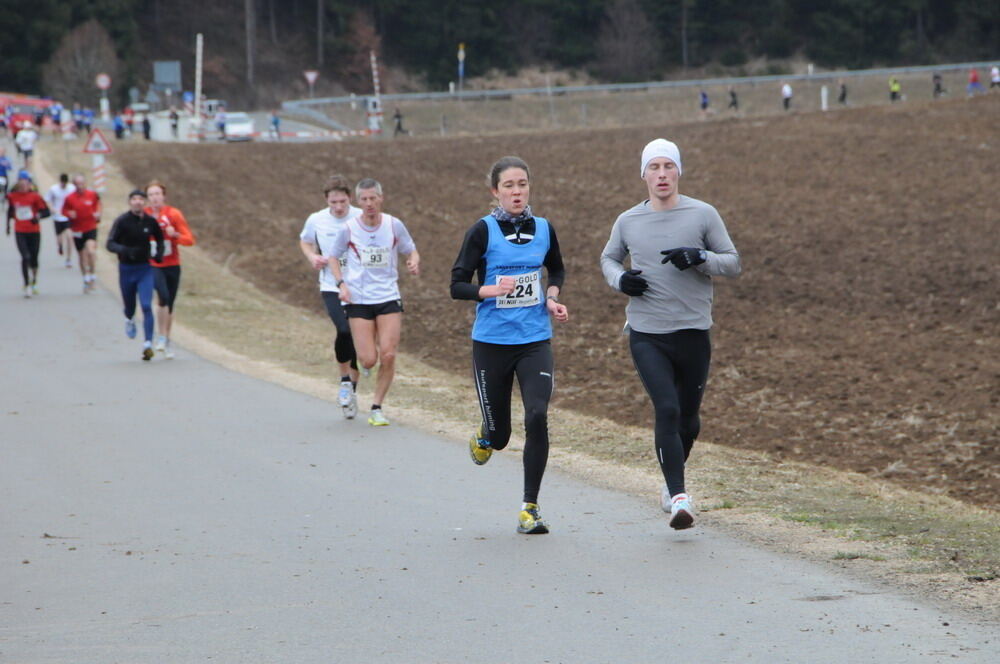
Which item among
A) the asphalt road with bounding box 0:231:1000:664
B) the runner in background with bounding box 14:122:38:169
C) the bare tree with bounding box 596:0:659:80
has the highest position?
the bare tree with bounding box 596:0:659:80

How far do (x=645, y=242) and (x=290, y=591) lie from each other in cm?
266

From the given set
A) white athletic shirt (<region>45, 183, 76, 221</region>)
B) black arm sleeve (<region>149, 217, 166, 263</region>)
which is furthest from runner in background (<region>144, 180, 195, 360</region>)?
white athletic shirt (<region>45, 183, 76, 221</region>)

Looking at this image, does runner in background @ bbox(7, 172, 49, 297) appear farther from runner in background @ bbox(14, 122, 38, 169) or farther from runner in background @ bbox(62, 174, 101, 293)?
runner in background @ bbox(14, 122, 38, 169)

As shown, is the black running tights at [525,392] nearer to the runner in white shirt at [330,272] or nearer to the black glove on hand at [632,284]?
the black glove on hand at [632,284]

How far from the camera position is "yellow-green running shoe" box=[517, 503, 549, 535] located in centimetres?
725

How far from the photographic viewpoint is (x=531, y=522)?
726cm

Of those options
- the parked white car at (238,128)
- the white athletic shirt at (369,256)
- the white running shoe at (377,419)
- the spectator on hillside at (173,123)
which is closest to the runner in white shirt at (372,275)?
the white athletic shirt at (369,256)

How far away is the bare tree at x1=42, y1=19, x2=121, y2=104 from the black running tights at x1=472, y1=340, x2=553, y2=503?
73575mm

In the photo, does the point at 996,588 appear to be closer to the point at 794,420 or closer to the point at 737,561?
the point at 737,561

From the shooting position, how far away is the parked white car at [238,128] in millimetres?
57950

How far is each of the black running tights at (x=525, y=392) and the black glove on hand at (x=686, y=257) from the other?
89cm

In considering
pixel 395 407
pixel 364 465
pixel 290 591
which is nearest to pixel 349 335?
pixel 395 407

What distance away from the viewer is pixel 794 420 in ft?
42.9

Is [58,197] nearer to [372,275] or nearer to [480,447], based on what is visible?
[372,275]
